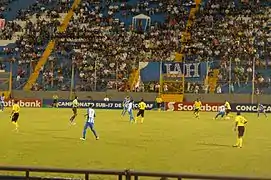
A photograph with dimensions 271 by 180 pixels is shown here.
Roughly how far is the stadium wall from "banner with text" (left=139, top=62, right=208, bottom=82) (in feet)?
5.95

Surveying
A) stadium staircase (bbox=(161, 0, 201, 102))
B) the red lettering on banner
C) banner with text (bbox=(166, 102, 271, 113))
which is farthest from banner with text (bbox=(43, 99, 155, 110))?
the red lettering on banner

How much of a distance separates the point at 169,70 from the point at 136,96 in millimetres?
4306

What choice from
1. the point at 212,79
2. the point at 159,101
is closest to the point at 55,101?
the point at 159,101

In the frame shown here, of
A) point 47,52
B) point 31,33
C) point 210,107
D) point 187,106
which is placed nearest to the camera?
point 210,107

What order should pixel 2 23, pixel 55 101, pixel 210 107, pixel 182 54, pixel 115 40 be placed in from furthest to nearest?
pixel 2 23 → pixel 115 40 → pixel 182 54 → pixel 55 101 → pixel 210 107

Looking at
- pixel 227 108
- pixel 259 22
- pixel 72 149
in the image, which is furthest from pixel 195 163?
pixel 259 22

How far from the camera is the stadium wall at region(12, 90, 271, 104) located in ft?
171

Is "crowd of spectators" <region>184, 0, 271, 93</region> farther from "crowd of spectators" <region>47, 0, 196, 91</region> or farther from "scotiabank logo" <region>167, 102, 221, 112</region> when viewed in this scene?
"scotiabank logo" <region>167, 102, 221, 112</region>

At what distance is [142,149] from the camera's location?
2094cm

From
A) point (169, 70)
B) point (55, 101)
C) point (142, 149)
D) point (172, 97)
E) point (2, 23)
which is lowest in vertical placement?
point (142, 149)

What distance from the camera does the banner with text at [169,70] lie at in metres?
52.8

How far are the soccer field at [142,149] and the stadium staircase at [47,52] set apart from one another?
2588 cm

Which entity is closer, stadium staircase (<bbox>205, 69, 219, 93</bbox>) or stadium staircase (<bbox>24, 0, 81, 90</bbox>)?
stadium staircase (<bbox>205, 69, 219, 93</bbox>)

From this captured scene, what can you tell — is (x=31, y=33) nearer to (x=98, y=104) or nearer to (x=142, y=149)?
(x=98, y=104)
